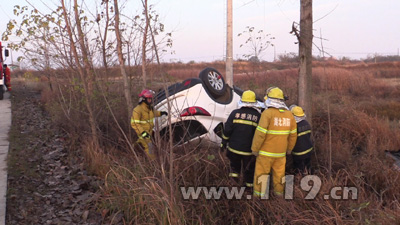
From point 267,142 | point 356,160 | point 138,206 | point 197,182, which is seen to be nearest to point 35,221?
point 138,206

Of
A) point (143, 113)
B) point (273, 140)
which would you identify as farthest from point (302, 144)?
point (143, 113)

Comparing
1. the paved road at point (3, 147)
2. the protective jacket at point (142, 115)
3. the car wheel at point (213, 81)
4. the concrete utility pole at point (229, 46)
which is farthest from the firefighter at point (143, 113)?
the concrete utility pole at point (229, 46)

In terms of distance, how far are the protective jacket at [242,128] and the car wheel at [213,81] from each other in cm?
172

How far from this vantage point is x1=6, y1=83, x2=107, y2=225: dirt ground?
4.88 metres

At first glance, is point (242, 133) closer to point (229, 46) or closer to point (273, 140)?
point (273, 140)

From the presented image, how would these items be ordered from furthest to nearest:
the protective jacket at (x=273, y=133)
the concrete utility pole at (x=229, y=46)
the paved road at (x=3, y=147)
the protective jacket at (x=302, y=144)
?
the concrete utility pole at (x=229, y=46)
the protective jacket at (x=302, y=144)
the protective jacket at (x=273, y=133)
the paved road at (x=3, y=147)

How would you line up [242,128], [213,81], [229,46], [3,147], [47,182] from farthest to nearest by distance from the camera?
[229,46] < [3,147] < [213,81] < [47,182] < [242,128]

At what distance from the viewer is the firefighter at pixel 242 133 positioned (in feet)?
17.6

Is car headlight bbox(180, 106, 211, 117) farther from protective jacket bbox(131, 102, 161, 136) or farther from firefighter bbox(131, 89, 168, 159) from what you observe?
protective jacket bbox(131, 102, 161, 136)

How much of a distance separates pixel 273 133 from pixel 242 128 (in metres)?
0.46

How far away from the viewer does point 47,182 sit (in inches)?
236

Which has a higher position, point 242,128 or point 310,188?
point 242,128

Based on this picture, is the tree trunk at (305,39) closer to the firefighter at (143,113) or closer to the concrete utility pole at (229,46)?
the firefighter at (143,113)

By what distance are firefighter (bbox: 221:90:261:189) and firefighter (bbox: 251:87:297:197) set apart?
211 mm
